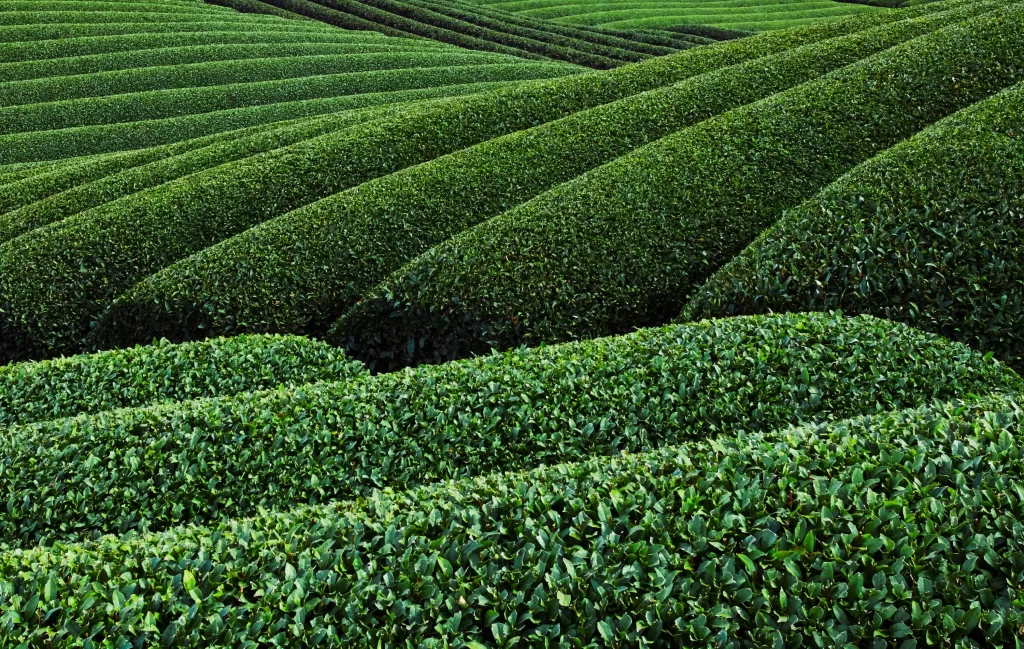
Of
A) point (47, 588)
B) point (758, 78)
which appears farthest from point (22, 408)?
point (758, 78)

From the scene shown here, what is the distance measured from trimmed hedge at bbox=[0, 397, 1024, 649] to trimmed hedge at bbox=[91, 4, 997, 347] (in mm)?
8476

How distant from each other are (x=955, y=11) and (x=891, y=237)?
16006 millimetres

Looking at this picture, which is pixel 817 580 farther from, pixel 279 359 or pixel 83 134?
pixel 83 134

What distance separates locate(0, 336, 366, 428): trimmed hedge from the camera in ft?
34.2

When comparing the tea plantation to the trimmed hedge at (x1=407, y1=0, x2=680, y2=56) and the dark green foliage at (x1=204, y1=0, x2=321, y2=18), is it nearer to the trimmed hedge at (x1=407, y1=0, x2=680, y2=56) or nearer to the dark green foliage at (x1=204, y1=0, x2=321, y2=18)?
the trimmed hedge at (x1=407, y1=0, x2=680, y2=56)

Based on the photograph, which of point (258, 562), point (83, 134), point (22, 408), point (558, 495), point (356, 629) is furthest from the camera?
point (83, 134)

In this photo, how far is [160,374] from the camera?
35.5 ft

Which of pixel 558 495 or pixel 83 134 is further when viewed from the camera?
pixel 83 134

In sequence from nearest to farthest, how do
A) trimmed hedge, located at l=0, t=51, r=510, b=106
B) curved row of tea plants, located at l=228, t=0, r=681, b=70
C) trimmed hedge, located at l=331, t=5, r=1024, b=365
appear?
trimmed hedge, located at l=331, t=5, r=1024, b=365
trimmed hedge, located at l=0, t=51, r=510, b=106
curved row of tea plants, located at l=228, t=0, r=681, b=70

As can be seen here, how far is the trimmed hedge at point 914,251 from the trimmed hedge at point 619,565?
550 centimetres

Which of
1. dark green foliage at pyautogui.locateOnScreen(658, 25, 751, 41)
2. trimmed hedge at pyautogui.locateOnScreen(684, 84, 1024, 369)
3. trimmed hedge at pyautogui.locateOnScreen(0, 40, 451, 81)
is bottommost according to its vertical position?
dark green foliage at pyautogui.locateOnScreen(658, 25, 751, 41)

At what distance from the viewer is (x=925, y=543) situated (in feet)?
16.1

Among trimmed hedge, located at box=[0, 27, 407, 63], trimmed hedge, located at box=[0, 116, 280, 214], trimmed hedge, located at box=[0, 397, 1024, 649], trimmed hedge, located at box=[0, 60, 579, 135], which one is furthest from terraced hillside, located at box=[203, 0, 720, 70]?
trimmed hedge, located at box=[0, 397, 1024, 649]

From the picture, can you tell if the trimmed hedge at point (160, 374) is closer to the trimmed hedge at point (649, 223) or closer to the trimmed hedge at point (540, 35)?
the trimmed hedge at point (649, 223)
